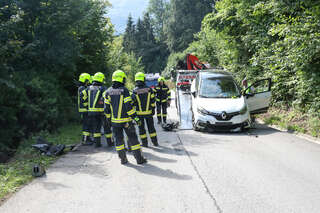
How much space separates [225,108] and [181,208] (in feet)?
21.3

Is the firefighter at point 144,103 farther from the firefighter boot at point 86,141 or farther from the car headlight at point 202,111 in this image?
the car headlight at point 202,111

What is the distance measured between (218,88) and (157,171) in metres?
6.02

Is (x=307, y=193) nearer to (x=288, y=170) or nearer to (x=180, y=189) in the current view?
(x=288, y=170)

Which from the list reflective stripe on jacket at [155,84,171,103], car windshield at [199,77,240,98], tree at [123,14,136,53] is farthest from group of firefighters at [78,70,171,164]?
tree at [123,14,136,53]

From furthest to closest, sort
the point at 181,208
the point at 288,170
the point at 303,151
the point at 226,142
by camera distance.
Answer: the point at 226,142 < the point at 303,151 < the point at 288,170 < the point at 181,208

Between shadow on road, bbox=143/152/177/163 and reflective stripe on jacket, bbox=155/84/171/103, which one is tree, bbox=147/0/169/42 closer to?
reflective stripe on jacket, bbox=155/84/171/103

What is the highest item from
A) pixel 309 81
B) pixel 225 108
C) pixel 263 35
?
pixel 263 35

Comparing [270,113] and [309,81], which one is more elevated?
[309,81]

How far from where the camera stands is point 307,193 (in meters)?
4.95

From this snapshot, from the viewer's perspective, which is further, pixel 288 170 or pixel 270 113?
pixel 270 113

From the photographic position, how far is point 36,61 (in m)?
11.6

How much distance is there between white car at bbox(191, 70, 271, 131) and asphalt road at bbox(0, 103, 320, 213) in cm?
179

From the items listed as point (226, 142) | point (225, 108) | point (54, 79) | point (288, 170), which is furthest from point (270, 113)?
point (54, 79)

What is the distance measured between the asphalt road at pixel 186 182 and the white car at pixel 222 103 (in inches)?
70.6
